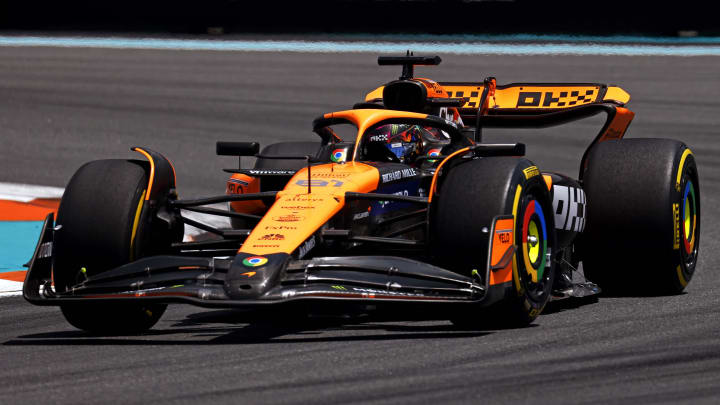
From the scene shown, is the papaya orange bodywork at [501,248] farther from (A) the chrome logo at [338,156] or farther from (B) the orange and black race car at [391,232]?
(A) the chrome logo at [338,156]

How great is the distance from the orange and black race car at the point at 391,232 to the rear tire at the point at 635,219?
0.01 m

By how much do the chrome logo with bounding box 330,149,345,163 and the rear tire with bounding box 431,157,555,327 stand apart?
1.06 meters

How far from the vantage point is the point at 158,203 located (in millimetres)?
7668

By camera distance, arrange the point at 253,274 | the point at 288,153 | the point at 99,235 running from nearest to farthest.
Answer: the point at 253,274
the point at 99,235
the point at 288,153

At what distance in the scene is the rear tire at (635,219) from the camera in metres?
8.53

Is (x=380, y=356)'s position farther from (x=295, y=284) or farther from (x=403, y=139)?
(x=403, y=139)

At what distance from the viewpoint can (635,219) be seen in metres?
8.54

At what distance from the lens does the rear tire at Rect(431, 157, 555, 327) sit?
7016mm

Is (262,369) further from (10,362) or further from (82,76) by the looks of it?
(82,76)

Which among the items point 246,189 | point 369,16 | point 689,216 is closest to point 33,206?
point 246,189

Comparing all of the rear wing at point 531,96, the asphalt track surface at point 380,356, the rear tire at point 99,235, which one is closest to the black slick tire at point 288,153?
the rear wing at point 531,96

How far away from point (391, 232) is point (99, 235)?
1714mm

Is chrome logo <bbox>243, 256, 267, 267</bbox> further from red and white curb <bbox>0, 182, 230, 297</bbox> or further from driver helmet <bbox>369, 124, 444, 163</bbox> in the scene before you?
red and white curb <bbox>0, 182, 230, 297</bbox>

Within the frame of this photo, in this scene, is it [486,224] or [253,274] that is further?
[486,224]
